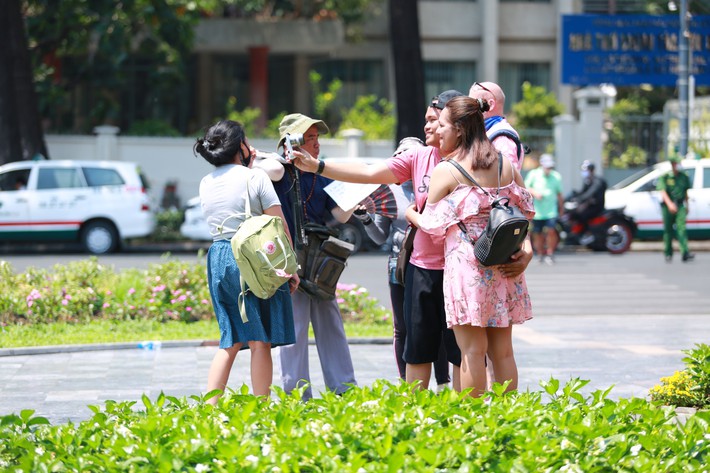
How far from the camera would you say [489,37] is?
116 ft

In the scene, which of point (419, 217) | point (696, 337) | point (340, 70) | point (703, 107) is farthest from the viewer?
point (340, 70)

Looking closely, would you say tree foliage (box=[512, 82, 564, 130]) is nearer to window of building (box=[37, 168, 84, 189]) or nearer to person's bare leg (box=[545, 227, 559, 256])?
person's bare leg (box=[545, 227, 559, 256])

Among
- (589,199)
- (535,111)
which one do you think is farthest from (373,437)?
(535,111)

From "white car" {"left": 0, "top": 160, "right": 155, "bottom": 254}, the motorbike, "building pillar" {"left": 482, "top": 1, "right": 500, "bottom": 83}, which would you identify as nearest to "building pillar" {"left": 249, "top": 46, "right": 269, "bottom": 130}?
"building pillar" {"left": 482, "top": 1, "right": 500, "bottom": 83}

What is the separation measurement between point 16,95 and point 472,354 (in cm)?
1981

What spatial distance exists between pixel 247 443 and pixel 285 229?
261 cm

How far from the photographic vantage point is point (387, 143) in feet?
93.1

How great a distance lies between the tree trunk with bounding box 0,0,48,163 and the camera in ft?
78.7

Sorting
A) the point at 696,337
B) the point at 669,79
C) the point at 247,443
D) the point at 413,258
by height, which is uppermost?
the point at 669,79

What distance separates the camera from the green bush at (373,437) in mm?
4363

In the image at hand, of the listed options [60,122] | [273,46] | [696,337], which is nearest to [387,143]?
[273,46]

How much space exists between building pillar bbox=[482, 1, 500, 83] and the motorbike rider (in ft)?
43.0

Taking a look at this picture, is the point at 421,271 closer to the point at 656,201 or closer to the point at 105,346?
the point at 105,346

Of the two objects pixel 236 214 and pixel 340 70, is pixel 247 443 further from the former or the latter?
pixel 340 70
